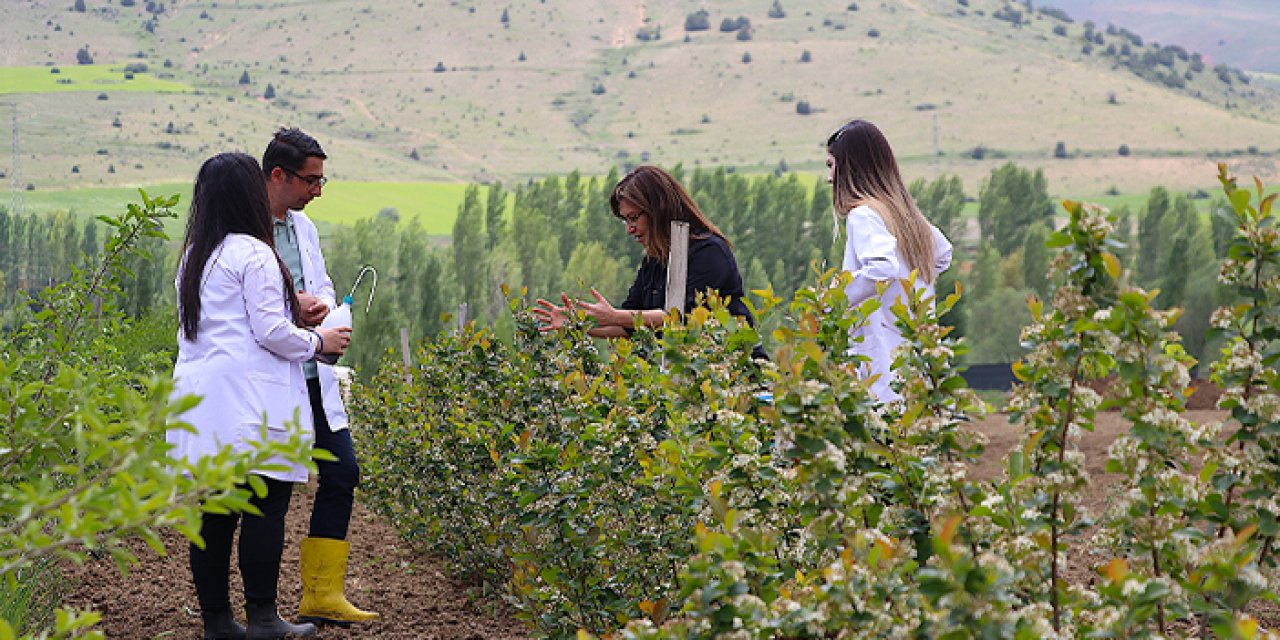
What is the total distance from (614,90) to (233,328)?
158524 mm

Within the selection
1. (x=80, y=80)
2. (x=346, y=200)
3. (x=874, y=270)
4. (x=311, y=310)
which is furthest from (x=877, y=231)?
(x=80, y=80)

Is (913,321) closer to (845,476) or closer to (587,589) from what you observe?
(845,476)

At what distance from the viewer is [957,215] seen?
67.4 metres

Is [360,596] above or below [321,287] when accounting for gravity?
below

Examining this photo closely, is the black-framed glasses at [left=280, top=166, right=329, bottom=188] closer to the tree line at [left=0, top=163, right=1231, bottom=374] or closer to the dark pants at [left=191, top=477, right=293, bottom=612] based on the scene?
the dark pants at [left=191, top=477, right=293, bottom=612]

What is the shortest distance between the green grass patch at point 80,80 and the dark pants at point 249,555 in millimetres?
130820

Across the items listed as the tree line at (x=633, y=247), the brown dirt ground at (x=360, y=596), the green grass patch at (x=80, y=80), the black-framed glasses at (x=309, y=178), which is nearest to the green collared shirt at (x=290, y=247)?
the black-framed glasses at (x=309, y=178)

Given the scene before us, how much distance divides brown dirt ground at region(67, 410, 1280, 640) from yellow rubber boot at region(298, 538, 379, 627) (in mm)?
69

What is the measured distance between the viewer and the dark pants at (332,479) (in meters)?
4.98

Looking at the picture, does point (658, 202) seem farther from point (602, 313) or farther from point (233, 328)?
point (233, 328)

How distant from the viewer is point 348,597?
620cm

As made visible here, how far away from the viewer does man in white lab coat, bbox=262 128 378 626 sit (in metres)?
4.98

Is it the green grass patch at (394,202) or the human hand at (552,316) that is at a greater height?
the human hand at (552,316)

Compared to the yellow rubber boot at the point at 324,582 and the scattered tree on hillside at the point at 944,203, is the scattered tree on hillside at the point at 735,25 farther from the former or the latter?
the yellow rubber boot at the point at 324,582
